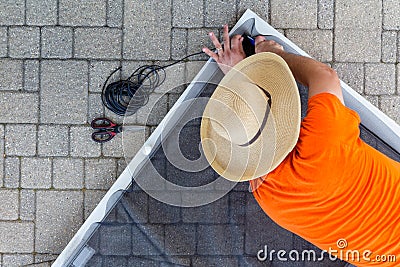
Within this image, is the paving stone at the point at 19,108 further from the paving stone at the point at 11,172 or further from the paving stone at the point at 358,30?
the paving stone at the point at 358,30

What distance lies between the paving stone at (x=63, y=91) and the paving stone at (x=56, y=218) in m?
0.40

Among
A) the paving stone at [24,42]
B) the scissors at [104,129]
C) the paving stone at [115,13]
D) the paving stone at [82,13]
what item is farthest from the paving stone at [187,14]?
the paving stone at [24,42]

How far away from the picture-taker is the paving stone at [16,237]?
8.43ft

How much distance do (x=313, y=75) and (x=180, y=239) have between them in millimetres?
983

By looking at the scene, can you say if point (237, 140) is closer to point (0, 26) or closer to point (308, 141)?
point (308, 141)

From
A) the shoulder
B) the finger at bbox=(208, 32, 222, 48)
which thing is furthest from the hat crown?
the finger at bbox=(208, 32, 222, 48)

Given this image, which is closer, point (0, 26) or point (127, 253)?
point (127, 253)

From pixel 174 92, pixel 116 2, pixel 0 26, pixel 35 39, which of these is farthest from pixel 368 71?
pixel 0 26

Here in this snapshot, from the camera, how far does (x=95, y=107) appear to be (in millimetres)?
2545

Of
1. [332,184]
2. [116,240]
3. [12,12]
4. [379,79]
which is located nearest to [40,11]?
[12,12]

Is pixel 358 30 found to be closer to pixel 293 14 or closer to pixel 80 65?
pixel 293 14

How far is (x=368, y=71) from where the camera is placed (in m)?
2.60

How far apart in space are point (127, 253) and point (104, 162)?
56cm

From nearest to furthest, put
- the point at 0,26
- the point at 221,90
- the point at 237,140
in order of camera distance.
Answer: the point at 237,140, the point at 221,90, the point at 0,26
